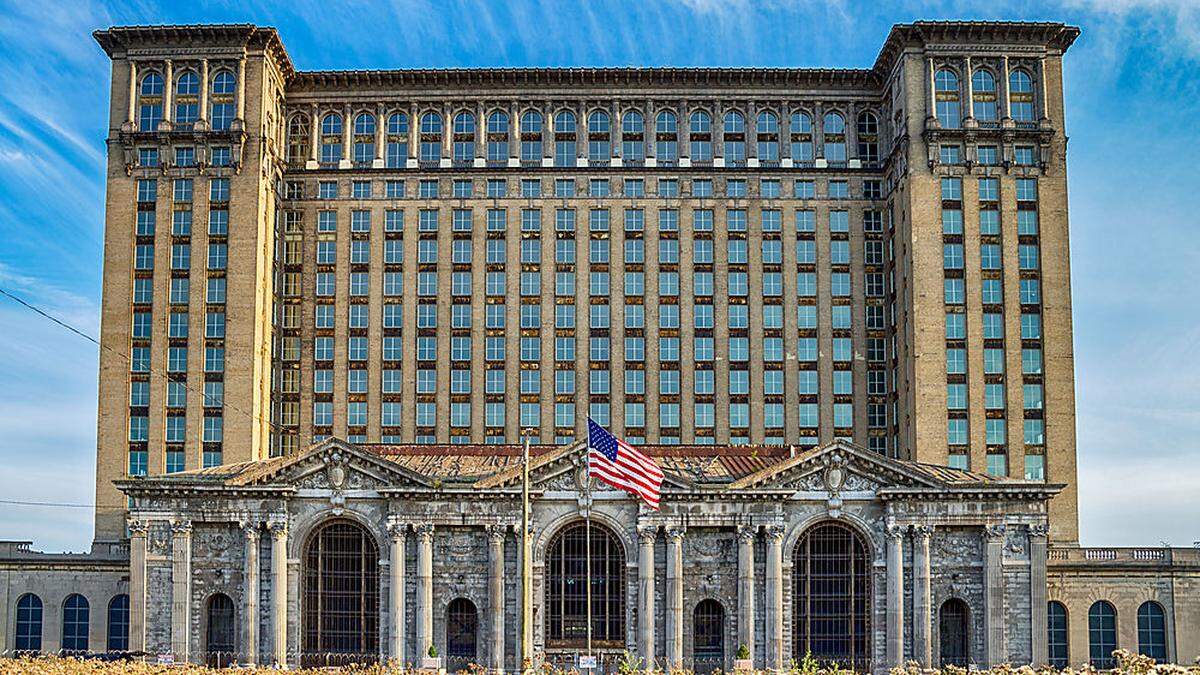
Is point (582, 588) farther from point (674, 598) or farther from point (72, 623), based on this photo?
point (72, 623)

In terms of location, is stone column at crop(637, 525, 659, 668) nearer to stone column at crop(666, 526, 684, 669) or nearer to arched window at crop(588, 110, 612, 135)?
stone column at crop(666, 526, 684, 669)

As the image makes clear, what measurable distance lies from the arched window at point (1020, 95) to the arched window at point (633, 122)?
29.4m

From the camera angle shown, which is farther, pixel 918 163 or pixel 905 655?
pixel 918 163

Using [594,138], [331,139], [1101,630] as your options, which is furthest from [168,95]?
[1101,630]

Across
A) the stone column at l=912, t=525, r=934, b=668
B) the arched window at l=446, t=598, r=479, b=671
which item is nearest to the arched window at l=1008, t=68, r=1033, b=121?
the stone column at l=912, t=525, r=934, b=668

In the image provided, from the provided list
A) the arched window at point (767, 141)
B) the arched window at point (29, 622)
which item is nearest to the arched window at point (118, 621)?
the arched window at point (29, 622)

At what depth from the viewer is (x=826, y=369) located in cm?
12050

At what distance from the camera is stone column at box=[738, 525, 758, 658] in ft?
303

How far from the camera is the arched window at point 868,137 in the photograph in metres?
123

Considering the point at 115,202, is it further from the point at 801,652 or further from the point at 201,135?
the point at 801,652

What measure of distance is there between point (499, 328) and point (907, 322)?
32.5 metres

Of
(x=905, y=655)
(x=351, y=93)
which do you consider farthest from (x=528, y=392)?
(x=905, y=655)

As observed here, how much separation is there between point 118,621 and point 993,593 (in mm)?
63637

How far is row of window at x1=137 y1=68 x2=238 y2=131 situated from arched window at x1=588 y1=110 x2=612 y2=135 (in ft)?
93.8
